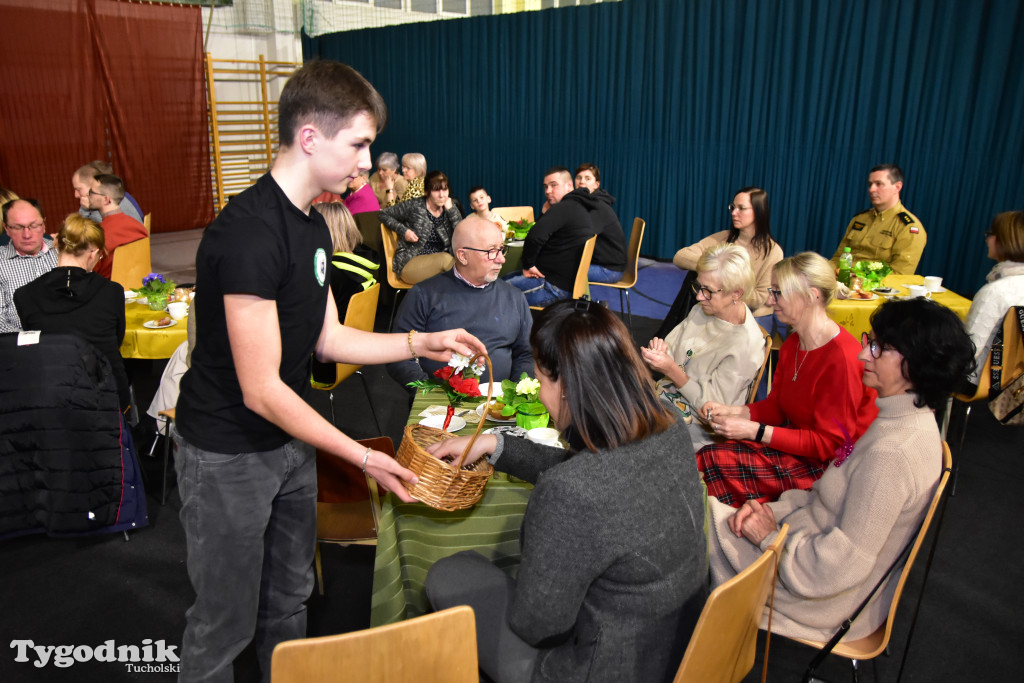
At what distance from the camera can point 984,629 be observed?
2.63 m

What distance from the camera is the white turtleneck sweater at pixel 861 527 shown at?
5.72ft

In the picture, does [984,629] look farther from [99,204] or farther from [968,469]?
[99,204]

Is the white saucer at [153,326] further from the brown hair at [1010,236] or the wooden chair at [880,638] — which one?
the brown hair at [1010,236]

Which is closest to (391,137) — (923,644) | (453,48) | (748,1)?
(453,48)

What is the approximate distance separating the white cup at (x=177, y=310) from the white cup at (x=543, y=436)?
2416 mm

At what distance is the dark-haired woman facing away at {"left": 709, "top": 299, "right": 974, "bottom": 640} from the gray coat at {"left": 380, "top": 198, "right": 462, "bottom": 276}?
4.48 metres

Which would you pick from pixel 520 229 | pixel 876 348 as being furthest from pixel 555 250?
pixel 876 348

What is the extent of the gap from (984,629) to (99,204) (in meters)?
5.69

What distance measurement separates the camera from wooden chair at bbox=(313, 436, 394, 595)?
2.51 metres

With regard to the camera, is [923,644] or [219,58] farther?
[219,58]

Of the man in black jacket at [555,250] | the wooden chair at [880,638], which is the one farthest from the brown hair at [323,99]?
the man in black jacket at [555,250]

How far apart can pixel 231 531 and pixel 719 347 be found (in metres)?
Answer: 2.08

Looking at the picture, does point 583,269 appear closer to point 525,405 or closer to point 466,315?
A: point 466,315

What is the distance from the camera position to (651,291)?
771 centimetres
